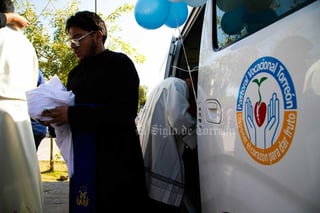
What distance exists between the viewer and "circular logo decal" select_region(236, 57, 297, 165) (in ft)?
2.66

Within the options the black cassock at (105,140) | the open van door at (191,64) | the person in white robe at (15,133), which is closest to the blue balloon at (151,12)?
the open van door at (191,64)

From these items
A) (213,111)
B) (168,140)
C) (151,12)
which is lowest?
(168,140)

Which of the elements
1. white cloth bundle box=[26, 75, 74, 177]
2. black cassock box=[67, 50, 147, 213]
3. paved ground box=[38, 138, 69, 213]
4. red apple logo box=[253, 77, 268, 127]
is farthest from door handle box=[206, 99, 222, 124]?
paved ground box=[38, 138, 69, 213]

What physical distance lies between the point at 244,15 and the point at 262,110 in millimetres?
511

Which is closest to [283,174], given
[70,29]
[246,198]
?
[246,198]

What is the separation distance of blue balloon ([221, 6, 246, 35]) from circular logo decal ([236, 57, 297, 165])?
33cm

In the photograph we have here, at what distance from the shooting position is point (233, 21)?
4.33 ft

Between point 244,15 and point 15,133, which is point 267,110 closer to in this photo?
point 244,15

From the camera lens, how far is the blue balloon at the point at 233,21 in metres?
1.22

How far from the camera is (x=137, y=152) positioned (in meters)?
1.63

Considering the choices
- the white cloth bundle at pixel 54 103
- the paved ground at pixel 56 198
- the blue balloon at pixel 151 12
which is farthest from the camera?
the paved ground at pixel 56 198

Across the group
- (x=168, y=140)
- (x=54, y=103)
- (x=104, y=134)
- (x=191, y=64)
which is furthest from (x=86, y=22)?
(x=191, y=64)

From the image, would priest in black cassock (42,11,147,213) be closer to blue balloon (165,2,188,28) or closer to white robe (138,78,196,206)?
white robe (138,78,196,206)

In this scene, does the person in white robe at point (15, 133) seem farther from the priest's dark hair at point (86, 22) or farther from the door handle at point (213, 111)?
the door handle at point (213, 111)
